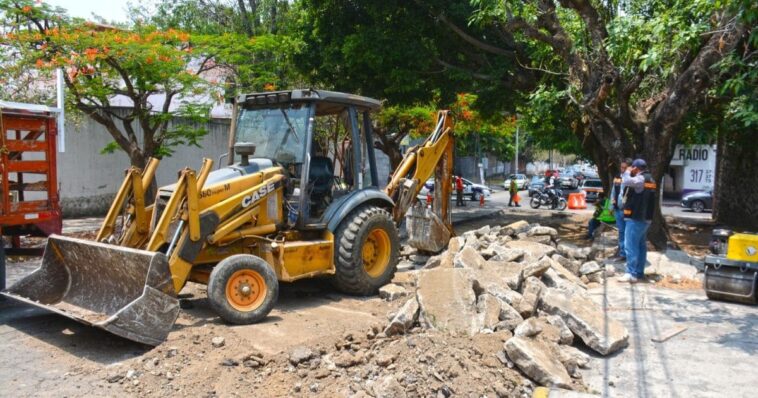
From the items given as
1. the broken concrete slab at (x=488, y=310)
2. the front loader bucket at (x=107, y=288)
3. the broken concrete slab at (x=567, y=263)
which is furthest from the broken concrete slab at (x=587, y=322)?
the front loader bucket at (x=107, y=288)

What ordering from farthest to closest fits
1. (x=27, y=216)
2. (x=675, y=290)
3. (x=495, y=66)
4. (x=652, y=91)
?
Result: (x=495, y=66) → (x=652, y=91) → (x=675, y=290) → (x=27, y=216)

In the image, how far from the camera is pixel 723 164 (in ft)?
57.1

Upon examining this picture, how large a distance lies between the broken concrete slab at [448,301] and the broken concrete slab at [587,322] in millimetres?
878

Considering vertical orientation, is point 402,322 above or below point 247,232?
below

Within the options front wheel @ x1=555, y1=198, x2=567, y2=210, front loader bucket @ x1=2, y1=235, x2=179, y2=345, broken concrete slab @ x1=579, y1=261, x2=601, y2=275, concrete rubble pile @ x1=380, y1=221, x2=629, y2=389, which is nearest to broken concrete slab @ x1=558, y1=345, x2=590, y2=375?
concrete rubble pile @ x1=380, y1=221, x2=629, y2=389

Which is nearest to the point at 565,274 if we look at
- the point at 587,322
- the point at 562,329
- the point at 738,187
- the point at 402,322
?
the point at 587,322

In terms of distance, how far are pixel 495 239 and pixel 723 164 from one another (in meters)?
10.8

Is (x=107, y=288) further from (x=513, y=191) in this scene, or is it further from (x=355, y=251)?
(x=513, y=191)

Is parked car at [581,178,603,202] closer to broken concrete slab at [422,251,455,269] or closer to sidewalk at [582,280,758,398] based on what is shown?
sidewalk at [582,280,758,398]

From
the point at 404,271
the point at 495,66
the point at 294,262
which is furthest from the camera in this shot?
the point at 495,66

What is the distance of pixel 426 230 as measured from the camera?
10.5m

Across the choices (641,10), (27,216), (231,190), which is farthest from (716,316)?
(27,216)

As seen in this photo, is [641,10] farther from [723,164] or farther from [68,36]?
[68,36]

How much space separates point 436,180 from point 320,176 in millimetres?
3170
